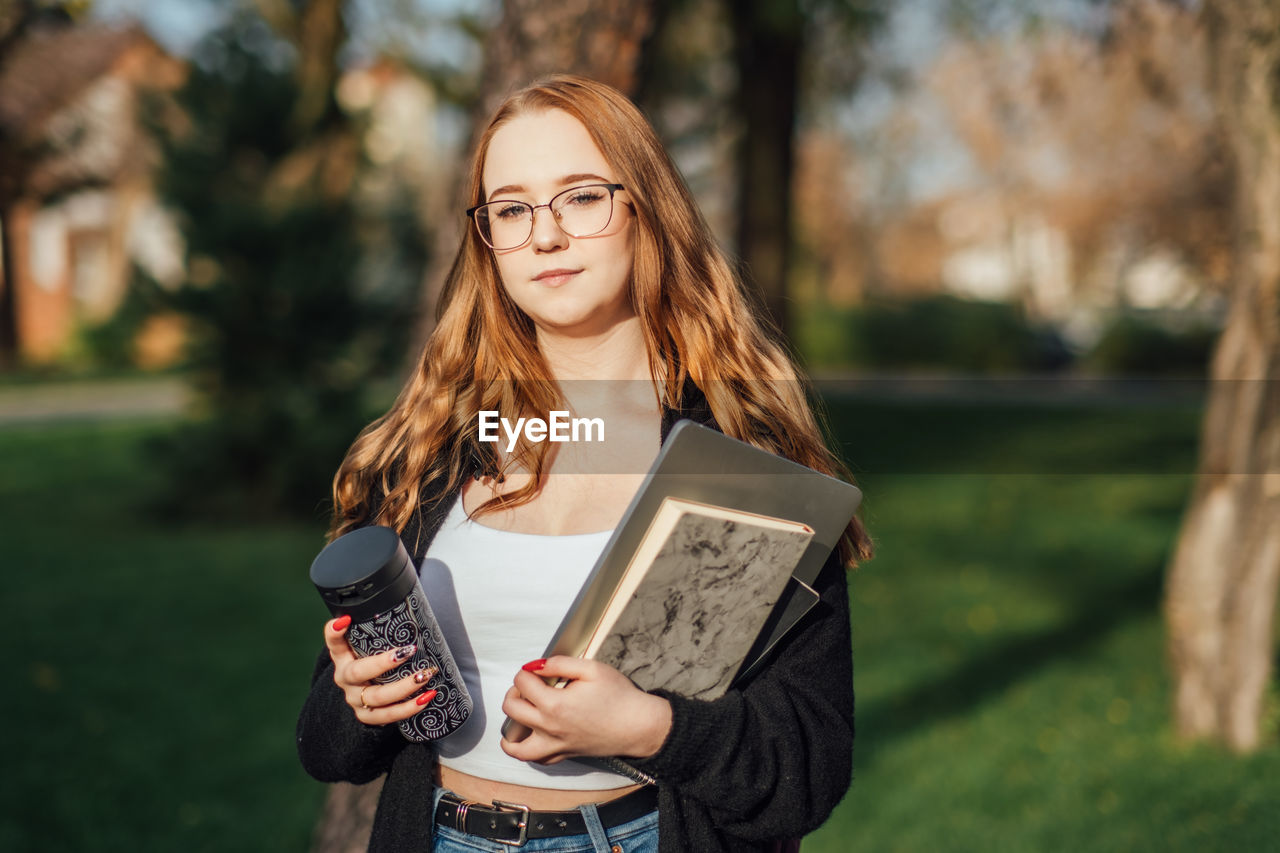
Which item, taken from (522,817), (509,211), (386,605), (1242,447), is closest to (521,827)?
(522,817)

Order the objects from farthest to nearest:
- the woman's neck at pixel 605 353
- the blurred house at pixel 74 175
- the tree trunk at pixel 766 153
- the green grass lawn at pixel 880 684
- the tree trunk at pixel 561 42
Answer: the tree trunk at pixel 766 153
the blurred house at pixel 74 175
the green grass lawn at pixel 880 684
the tree trunk at pixel 561 42
the woman's neck at pixel 605 353

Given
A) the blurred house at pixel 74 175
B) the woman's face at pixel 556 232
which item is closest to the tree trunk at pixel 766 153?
the blurred house at pixel 74 175

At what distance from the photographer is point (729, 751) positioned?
5.17 feet

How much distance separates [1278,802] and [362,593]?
4344mm

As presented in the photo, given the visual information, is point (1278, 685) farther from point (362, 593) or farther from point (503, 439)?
point (362, 593)

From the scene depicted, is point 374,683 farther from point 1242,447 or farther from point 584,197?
point 1242,447

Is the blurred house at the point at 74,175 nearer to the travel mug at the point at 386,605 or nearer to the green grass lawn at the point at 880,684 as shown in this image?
the green grass lawn at the point at 880,684

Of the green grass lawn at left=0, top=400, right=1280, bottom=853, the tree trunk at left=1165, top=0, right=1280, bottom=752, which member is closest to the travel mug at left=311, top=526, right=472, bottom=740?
the green grass lawn at left=0, top=400, right=1280, bottom=853

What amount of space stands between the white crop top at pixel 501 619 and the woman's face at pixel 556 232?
360mm

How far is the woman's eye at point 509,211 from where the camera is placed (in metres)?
1.75

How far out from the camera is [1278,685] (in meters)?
5.72

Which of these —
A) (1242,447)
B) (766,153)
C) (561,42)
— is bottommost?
(1242,447)

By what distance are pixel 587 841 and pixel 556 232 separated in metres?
0.92

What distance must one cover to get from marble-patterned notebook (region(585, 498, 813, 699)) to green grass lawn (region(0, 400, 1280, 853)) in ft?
3.88
